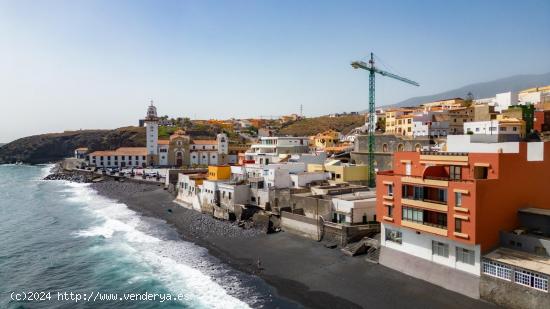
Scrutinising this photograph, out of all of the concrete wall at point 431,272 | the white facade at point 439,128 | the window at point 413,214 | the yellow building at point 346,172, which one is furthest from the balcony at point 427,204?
the white facade at point 439,128

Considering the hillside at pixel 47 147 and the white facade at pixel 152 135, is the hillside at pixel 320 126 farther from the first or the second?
the hillside at pixel 47 147

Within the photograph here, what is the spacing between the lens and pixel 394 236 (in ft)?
103

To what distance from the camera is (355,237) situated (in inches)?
1407

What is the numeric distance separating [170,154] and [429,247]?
106 m

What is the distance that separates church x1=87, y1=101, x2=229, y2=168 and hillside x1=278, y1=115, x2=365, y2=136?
150 ft

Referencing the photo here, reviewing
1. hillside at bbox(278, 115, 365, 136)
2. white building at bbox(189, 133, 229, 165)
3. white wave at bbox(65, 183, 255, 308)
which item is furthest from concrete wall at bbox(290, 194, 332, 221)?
hillside at bbox(278, 115, 365, 136)

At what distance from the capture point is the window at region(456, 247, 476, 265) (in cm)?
2528

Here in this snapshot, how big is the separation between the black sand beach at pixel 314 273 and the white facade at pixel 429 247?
1950 mm

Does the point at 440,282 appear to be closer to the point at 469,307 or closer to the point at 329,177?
the point at 469,307

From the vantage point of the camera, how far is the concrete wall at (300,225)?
38.8 meters

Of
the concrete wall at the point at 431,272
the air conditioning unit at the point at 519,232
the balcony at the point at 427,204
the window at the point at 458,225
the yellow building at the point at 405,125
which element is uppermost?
the yellow building at the point at 405,125

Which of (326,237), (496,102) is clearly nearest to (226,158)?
(496,102)

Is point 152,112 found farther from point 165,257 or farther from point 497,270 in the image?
point 497,270

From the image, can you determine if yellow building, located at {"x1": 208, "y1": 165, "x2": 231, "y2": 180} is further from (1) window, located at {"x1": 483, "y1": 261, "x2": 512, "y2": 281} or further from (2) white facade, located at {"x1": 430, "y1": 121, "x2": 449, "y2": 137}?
(1) window, located at {"x1": 483, "y1": 261, "x2": 512, "y2": 281}
